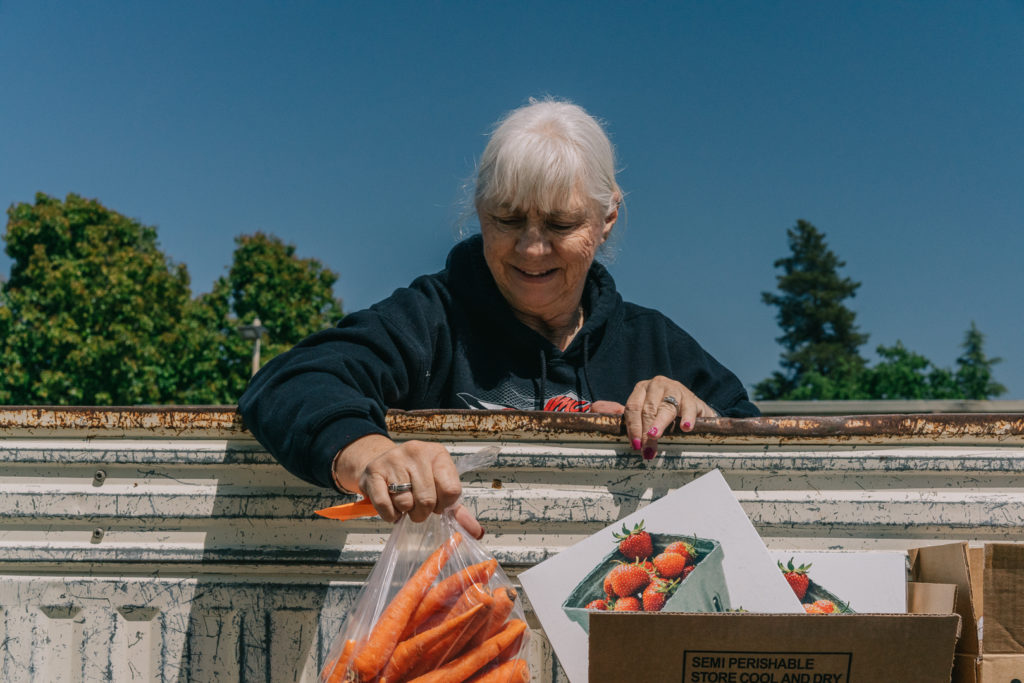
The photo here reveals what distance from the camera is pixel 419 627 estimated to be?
1404mm

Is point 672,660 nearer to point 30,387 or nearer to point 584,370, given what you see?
point 584,370

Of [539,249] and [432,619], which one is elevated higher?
[539,249]

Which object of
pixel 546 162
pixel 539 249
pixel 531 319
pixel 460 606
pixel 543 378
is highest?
pixel 546 162

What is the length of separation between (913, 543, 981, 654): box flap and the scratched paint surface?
0.33ft

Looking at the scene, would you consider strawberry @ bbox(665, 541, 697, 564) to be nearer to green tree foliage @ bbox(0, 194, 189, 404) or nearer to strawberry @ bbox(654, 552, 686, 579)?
strawberry @ bbox(654, 552, 686, 579)

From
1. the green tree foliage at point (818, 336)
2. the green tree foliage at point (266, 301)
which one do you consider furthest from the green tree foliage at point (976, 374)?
the green tree foliage at point (266, 301)

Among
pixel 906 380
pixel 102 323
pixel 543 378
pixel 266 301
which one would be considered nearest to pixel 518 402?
pixel 543 378

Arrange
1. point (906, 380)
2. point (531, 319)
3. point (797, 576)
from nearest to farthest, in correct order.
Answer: point (797, 576) < point (531, 319) < point (906, 380)

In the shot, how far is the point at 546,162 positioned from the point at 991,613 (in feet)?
4.59

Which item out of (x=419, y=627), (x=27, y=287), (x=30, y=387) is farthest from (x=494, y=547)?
(x=27, y=287)

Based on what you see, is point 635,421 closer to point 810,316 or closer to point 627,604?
point 627,604

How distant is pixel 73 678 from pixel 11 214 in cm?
2182

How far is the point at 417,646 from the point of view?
1366mm

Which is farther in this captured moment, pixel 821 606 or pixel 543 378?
pixel 543 378
